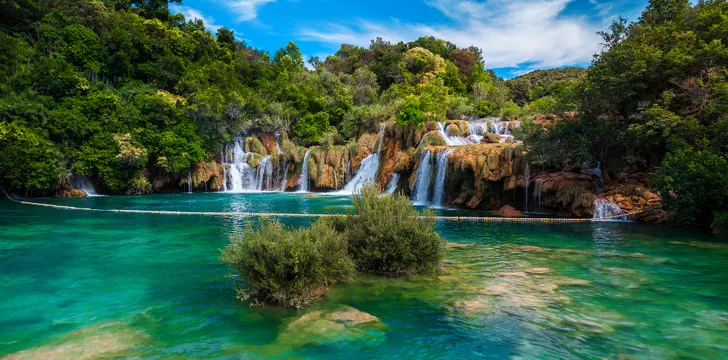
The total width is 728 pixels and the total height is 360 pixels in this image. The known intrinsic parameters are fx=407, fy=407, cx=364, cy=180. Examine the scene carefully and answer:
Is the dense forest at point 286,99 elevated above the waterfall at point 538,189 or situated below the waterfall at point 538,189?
above

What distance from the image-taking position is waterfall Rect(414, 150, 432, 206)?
25073mm

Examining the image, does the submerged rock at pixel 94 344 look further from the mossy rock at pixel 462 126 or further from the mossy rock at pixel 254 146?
the mossy rock at pixel 254 146

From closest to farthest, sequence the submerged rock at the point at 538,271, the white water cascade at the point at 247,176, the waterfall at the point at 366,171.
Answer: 1. the submerged rock at the point at 538,271
2. the waterfall at the point at 366,171
3. the white water cascade at the point at 247,176

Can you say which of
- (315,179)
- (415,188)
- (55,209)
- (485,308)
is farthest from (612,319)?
(315,179)

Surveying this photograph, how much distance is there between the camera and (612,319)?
20.7 ft

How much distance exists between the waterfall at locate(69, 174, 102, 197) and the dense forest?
2.76 ft

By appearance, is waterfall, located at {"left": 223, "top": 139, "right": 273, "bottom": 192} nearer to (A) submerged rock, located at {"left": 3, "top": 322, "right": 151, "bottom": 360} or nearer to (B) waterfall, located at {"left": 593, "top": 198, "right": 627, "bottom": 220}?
(B) waterfall, located at {"left": 593, "top": 198, "right": 627, "bottom": 220}

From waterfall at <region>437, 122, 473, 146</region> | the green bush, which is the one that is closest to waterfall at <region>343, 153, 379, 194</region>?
waterfall at <region>437, 122, 473, 146</region>

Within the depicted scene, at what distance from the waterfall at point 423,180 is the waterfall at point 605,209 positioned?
30.9 ft

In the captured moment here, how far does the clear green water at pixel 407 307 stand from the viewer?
5.46 metres

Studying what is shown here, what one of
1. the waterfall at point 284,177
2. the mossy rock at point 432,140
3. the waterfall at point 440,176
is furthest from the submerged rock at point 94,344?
the waterfall at point 284,177

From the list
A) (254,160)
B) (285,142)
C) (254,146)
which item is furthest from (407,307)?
(285,142)

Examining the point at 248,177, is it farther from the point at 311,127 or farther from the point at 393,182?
the point at 393,182

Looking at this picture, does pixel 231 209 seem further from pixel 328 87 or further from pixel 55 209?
pixel 328 87
